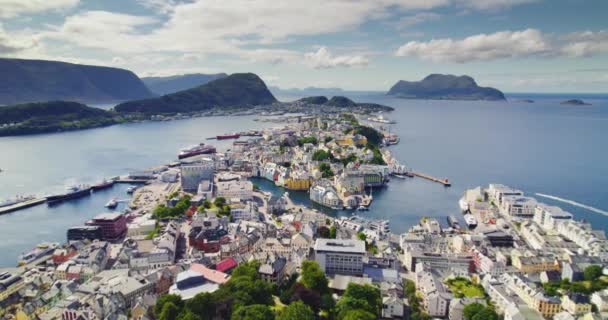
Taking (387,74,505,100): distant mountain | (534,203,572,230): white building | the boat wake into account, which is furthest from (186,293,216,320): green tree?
(387,74,505,100): distant mountain

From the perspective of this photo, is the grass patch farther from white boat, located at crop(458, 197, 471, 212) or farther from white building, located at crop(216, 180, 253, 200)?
white building, located at crop(216, 180, 253, 200)

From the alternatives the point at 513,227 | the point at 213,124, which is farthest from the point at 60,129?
the point at 513,227

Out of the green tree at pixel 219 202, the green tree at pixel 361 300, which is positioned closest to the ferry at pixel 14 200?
the green tree at pixel 219 202

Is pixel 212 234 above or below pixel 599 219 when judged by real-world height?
above

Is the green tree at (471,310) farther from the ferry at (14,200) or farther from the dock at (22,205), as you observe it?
the ferry at (14,200)

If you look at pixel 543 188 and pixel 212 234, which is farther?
pixel 543 188

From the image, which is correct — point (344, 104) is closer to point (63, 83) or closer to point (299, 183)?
point (299, 183)

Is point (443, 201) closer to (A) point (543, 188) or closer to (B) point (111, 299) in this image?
(A) point (543, 188)
